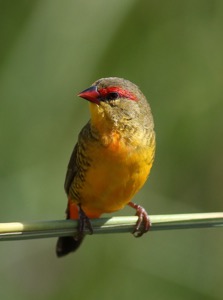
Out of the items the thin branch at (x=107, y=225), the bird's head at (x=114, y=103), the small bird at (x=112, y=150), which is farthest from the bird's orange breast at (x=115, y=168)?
the thin branch at (x=107, y=225)

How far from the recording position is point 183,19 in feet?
17.9

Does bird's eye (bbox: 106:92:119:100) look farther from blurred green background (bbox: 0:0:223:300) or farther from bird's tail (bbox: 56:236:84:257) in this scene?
bird's tail (bbox: 56:236:84:257)

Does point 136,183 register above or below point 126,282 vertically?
above

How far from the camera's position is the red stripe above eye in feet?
12.9

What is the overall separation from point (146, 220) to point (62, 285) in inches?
45.4

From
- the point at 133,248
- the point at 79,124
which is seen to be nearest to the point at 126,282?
the point at 133,248

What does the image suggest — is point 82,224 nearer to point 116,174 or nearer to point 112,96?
point 116,174

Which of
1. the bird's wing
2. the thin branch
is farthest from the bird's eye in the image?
the thin branch

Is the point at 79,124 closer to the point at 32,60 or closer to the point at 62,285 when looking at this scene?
the point at 32,60

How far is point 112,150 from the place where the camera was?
3.81m

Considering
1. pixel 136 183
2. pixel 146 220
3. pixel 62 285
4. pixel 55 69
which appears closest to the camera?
pixel 136 183

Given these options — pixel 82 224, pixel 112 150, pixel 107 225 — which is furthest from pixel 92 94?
pixel 107 225

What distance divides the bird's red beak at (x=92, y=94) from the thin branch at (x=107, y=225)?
99cm

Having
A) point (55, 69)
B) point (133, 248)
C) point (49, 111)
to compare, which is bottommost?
point (133, 248)
